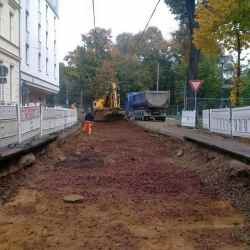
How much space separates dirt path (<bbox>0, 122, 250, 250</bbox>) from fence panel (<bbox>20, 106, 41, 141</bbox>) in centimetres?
307

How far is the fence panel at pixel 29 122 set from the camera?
47.8 feet

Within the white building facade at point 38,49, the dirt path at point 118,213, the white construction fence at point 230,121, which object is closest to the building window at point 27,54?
the white building facade at point 38,49

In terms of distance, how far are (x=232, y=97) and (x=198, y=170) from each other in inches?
609

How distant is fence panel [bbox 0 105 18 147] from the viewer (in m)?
11.9

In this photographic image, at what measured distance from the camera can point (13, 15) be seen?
3375 cm

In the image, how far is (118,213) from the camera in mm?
6973

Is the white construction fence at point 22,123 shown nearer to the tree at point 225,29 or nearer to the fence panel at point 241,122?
the fence panel at point 241,122

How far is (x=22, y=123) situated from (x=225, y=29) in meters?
14.1

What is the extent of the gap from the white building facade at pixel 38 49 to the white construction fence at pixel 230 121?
15.9 meters

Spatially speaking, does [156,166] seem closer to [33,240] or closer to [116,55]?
[33,240]

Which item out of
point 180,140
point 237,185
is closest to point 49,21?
point 180,140

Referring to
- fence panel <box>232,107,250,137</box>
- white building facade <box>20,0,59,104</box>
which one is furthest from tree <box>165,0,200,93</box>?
fence panel <box>232,107,250,137</box>

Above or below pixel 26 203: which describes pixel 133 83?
above

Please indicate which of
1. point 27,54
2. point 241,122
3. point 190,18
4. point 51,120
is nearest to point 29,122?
→ point 51,120
